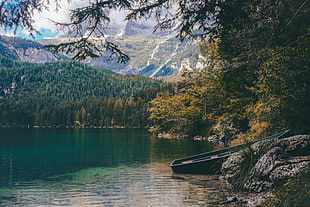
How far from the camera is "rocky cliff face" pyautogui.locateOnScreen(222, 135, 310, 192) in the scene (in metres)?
11.7

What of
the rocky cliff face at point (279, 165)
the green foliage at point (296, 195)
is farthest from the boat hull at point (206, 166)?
the green foliage at point (296, 195)

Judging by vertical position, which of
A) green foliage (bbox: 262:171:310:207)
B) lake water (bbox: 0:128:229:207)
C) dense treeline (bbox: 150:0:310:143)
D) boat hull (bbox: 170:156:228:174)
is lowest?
lake water (bbox: 0:128:229:207)

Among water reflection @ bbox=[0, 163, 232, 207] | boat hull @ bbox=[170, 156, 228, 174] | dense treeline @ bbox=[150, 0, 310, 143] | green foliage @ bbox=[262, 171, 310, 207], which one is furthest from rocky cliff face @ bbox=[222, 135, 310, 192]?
dense treeline @ bbox=[150, 0, 310, 143]

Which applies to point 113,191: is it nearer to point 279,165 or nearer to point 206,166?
point 206,166

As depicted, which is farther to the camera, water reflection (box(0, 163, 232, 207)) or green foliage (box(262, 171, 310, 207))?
water reflection (box(0, 163, 232, 207))

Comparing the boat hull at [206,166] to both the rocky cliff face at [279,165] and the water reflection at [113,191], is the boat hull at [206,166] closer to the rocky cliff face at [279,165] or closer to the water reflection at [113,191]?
the water reflection at [113,191]

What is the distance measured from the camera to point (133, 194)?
14164 mm

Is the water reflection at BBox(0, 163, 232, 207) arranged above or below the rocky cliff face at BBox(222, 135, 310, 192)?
below

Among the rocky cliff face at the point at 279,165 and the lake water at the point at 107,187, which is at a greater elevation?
the rocky cliff face at the point at 279,165

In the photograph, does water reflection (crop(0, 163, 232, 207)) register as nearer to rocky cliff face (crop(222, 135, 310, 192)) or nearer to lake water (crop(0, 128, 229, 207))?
lake water (crop(0, 128, 229, 207))

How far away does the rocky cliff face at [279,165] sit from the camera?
11.7 metres

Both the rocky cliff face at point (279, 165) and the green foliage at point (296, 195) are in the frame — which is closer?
the green foliage at point (296, 195)

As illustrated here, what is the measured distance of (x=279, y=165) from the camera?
40.5ft

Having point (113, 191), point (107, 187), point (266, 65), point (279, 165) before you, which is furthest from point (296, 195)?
point (266, 65)
